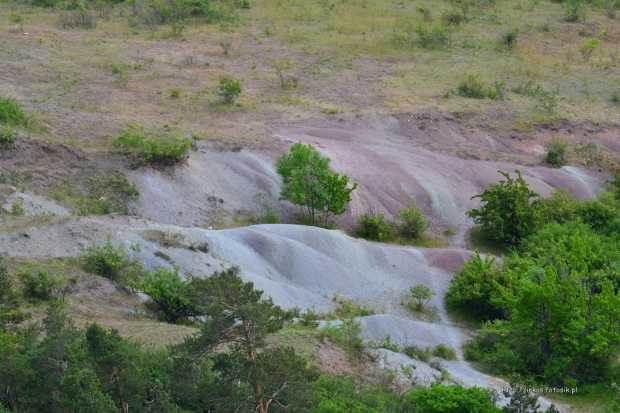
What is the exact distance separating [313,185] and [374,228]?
2.74 meters

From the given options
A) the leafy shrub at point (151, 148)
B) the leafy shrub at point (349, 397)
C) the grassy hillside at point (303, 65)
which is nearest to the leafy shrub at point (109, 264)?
the leafy shrub at point (349, 397)

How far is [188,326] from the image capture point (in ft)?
61.2

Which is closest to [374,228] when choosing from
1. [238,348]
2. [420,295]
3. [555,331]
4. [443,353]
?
[420,295]

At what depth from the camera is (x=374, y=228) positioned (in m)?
27.9

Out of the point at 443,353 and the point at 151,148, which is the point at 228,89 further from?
the point at 443,353

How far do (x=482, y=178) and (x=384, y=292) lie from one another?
32.7 ft

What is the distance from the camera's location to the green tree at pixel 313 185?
1083 inches

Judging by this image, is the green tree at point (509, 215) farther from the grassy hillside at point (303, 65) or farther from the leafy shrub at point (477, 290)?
the grassy hillside at point (303, 65)

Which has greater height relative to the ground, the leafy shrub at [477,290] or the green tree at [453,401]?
the green tree at [453,401]

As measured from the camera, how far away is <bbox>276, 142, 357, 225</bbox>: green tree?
2750cm

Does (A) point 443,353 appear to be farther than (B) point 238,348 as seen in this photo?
Yes

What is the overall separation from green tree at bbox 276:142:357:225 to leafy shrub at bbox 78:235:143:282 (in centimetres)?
817

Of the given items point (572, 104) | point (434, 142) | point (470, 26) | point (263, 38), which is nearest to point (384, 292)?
point (434, 142)

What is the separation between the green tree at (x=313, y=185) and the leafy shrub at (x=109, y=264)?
8.17 meters
